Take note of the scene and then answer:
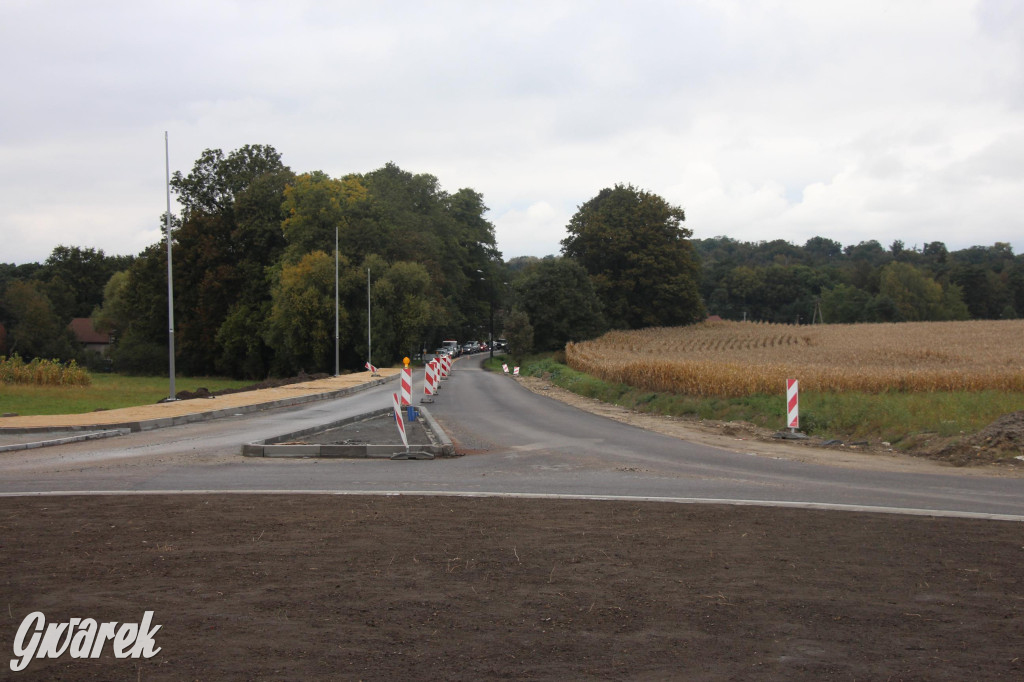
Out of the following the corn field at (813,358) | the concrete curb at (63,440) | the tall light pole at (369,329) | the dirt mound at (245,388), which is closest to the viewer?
the concrete curb at (63,440)

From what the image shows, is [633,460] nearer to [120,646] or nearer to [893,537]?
[893,537]

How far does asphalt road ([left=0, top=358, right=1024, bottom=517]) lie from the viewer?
10.6 meters

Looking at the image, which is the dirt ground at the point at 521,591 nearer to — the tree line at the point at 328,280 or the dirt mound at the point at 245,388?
the dirt mound at the point at 245,388

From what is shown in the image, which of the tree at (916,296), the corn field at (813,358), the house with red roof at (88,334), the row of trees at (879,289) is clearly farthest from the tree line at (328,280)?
the tree at (916,296)

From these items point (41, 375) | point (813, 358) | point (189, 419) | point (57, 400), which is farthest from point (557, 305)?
point (189, 419)

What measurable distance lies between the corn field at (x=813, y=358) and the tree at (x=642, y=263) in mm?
3652

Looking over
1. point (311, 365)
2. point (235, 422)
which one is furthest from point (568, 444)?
point (311, 365)

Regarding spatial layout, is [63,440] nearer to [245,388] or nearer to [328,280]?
[245,388]

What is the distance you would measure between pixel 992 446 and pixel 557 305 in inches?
2400

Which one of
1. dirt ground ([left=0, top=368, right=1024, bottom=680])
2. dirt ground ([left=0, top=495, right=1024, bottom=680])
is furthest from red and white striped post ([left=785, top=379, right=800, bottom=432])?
dirt ground ([left=0, top=495, right=1024, bottom=680])

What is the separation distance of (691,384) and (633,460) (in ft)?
44.2

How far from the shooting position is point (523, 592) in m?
5.84

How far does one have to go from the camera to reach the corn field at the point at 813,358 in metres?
23.4

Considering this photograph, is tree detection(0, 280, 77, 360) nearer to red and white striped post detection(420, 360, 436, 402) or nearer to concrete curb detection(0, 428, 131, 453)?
red and white striped post detection(420, 360, 436, 402)
